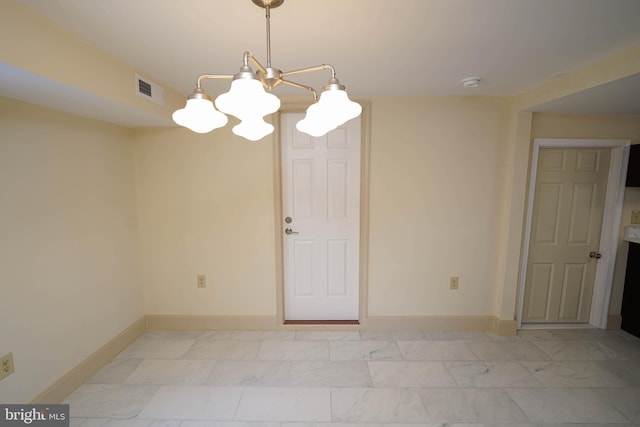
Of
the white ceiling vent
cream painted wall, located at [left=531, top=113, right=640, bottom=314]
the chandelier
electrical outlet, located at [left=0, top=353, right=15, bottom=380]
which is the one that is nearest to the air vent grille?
the white ceiling vent

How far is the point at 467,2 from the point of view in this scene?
3.93 ft

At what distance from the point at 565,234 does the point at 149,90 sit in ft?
12.8

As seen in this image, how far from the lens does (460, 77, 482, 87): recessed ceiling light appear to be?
2.08 m

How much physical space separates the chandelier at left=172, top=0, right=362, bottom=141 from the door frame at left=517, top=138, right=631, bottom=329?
257cm

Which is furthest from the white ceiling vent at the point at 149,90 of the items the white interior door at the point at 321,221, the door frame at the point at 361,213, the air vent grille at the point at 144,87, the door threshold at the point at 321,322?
the door threshold at the point at 321,322

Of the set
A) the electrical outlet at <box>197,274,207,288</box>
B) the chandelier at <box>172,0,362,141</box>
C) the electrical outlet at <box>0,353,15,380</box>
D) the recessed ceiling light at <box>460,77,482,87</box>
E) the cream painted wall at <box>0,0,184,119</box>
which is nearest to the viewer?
the chandelier at <box>172,0,362,141</box>

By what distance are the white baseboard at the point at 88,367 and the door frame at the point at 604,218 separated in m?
3.78

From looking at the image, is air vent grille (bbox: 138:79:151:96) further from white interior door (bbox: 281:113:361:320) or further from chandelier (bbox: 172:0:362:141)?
chandelier (bbox: 172:0:362:141)

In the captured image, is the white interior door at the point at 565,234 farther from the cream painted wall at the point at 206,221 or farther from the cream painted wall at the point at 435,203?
the cream painted wall at the point at 206,221

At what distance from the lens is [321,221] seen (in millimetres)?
2801

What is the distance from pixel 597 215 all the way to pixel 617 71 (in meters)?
1.69

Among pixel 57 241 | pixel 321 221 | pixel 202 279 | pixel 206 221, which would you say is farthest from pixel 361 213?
pixel 57 241

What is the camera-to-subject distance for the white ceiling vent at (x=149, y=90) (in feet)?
6.30

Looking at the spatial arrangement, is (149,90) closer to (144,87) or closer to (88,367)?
(144,87)
